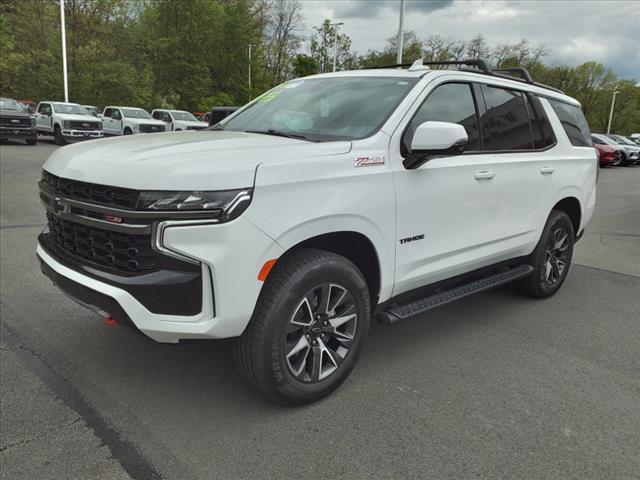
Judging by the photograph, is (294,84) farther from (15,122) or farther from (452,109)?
(15,122)

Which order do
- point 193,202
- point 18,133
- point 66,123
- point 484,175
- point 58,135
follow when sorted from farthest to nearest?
point 58,135 < point 66,123 < point 18,133 < point 484,175 < point 193,202

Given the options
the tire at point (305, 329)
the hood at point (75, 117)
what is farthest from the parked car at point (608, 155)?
the tire at point (305, 329)

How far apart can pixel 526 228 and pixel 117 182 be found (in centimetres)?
330

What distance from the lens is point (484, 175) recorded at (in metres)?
3.72

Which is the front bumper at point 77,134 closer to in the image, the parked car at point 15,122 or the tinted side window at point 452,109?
the parked car at point 15,122

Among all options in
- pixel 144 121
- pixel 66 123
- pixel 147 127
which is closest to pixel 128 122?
pixel 144 121

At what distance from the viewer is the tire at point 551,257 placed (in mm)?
4652

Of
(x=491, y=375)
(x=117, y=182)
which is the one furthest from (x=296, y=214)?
(x=491, y=375)

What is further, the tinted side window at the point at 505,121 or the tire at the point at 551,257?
the tire at the point at 551,257

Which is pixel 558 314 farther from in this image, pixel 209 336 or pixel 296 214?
pixel 209 336

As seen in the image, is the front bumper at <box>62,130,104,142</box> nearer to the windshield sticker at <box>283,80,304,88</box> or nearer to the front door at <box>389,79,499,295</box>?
the windshield sticker at <box>283,80,304,88</box>

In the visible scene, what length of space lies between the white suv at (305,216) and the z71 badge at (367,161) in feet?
0.06

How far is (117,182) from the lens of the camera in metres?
2.42

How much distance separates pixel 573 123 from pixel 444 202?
2.52 meters
